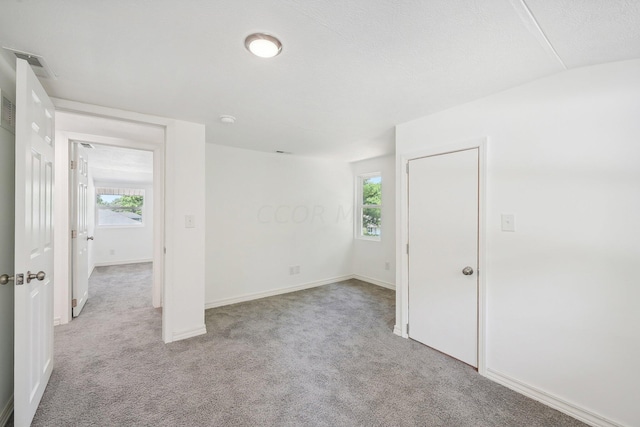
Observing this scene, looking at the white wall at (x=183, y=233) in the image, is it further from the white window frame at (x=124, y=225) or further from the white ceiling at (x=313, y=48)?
the white window frame at (x=124, y=225)

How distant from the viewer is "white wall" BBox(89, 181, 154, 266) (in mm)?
6613

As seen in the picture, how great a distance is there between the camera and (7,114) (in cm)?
169

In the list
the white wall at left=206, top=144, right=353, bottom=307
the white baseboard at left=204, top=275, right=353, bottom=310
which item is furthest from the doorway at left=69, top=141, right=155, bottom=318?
the white baseboard at left=204, top=275, right=353, bottom=310

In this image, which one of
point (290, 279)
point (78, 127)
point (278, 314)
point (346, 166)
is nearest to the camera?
point (78, 127)

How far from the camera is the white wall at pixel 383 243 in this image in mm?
4531

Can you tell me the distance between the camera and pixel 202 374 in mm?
2178

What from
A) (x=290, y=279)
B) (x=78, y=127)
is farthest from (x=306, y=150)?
Result: (x=78, y=127)

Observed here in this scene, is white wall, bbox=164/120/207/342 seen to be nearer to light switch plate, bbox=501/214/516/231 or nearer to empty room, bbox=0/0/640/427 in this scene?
empty room, bbox=0/0/640/427

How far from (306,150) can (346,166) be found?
1277 mm

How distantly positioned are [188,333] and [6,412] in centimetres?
127

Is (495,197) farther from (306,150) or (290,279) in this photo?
(290,279)

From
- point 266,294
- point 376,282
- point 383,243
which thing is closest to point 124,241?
point 266,294

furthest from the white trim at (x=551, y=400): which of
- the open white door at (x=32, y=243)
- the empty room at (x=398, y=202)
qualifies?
Result: the open white door at (x=32, y=243)

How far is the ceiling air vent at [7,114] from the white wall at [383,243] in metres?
4.24
